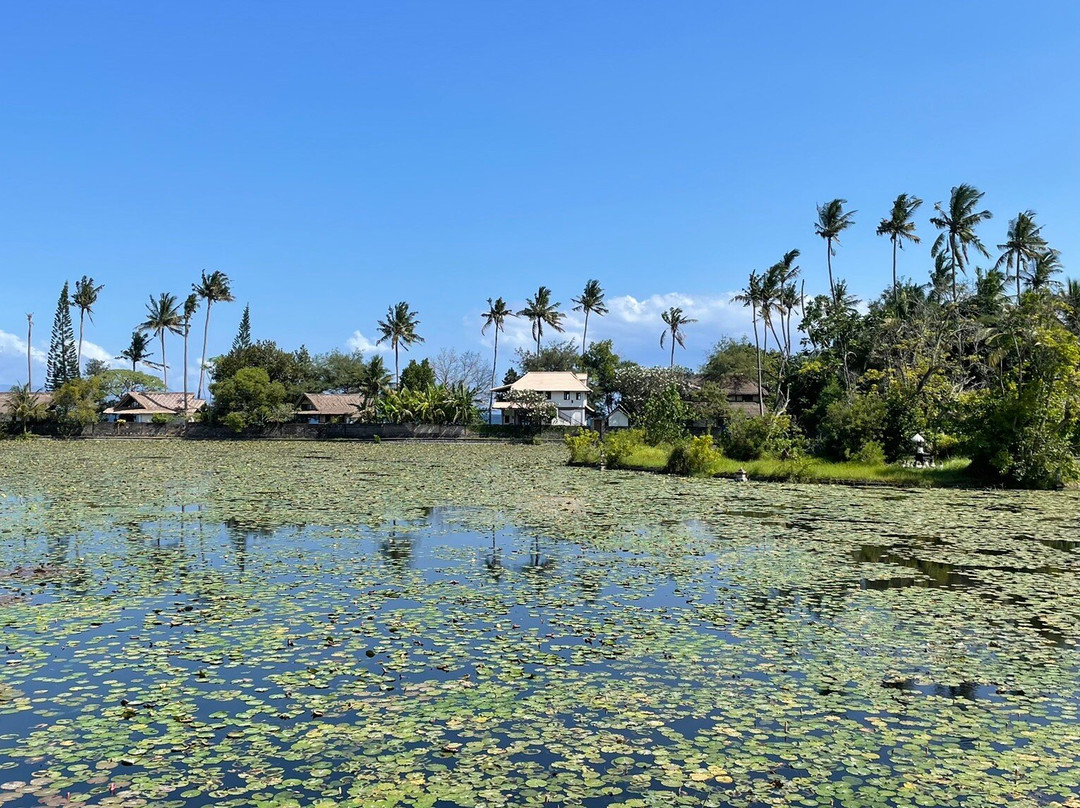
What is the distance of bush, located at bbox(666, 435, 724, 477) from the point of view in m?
29.1

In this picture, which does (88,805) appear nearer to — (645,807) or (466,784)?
(466,784)

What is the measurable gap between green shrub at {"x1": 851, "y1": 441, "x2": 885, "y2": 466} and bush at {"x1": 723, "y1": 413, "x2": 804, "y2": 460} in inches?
77.4

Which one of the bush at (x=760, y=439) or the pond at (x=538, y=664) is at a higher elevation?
the bush at (x=760, y=439)

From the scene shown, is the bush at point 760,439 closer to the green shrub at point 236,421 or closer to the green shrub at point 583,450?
the green shrub at point 583,450

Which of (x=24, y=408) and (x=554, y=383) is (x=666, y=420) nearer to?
(x=554, y=383)

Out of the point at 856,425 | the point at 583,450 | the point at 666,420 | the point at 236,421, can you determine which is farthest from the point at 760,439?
the point at 236,421

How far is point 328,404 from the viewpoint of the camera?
254 feet

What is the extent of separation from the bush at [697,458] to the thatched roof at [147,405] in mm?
61874

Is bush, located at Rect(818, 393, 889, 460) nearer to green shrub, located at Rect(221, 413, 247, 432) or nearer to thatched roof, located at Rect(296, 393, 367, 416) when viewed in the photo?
green shrub, located at Rect(221, 413, 247, 432)

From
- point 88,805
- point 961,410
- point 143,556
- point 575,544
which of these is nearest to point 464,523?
point 575,544

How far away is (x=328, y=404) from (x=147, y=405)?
18.5 metres

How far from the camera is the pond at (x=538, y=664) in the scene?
5.35m

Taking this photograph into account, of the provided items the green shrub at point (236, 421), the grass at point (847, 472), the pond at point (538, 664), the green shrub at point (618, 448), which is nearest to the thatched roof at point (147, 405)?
the green shrub at point (236, 421)

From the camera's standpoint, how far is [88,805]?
16.1 ft
